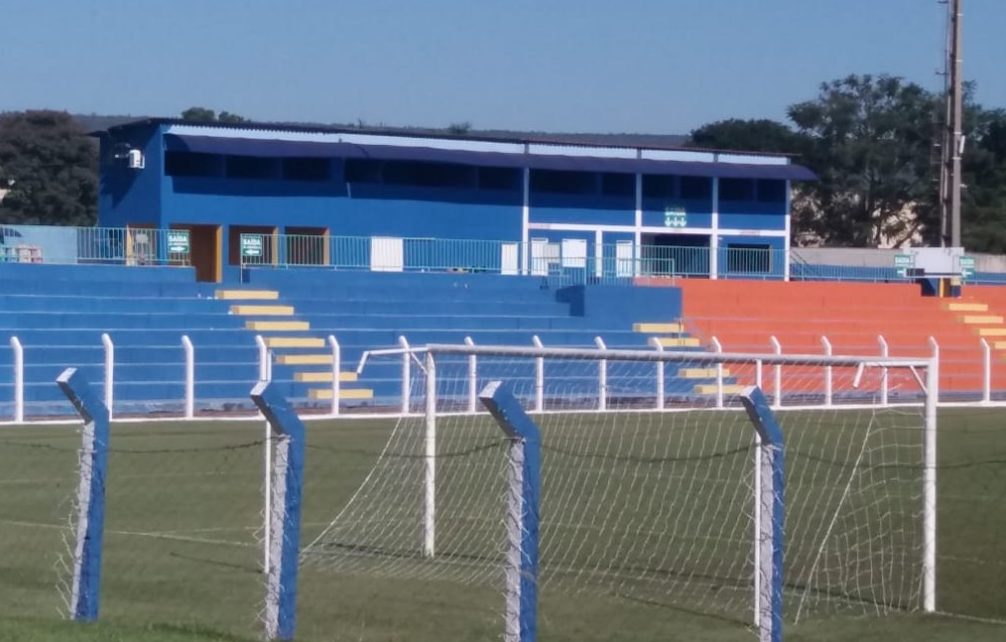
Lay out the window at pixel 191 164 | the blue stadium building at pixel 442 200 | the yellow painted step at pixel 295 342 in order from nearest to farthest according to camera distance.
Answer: the yellow painted step at pixel 295 342 → the blue stadium building at pixel 442 200 → the window at pixel 191 164

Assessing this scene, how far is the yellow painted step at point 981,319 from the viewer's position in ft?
134

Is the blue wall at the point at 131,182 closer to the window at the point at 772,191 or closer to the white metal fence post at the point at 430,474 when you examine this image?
the window at the point at 772,191

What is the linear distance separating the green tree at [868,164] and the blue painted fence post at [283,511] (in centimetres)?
6496

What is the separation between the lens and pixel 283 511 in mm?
8117

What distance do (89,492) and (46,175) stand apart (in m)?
68.9

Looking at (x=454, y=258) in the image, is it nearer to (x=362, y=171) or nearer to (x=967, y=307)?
(x=362, y=171)

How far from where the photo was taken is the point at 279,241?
37.5m

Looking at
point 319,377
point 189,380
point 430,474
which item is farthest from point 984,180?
point 430,474

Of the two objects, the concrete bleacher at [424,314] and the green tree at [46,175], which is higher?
the green tree at [46,175]

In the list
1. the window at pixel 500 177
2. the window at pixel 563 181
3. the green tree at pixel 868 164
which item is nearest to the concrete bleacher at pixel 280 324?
the window at pixel 500 177

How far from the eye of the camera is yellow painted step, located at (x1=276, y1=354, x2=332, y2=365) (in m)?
30.2

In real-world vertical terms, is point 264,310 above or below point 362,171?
below

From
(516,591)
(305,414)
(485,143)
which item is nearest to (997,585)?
(516,591)

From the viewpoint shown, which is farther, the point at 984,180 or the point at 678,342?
the point at 984,180
